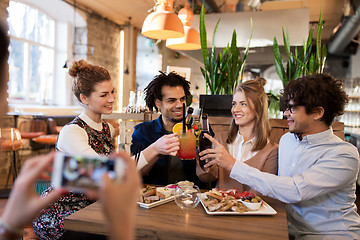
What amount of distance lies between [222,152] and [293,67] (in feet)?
5.45

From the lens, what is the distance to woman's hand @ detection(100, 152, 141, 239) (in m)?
0.52

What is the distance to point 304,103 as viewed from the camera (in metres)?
1.60

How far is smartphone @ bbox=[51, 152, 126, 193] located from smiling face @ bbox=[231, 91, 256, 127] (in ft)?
5.22

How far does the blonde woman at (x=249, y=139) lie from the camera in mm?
1917

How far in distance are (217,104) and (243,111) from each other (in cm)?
76

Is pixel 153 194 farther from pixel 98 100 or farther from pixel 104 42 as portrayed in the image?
pixel 104 42

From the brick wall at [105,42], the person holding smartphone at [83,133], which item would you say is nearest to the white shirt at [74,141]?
the person holding smartphone at [83,133]

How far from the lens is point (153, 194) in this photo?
156cm

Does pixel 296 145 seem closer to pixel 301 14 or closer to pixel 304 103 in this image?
pixel 304 103

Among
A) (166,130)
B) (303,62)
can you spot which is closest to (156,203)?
(166,130)

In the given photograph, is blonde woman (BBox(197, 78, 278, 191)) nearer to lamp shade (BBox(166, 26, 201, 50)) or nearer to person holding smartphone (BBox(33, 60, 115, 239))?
person holding smartphone (BBox(33, 60, 115, 239))

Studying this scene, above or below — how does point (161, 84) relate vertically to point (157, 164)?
above

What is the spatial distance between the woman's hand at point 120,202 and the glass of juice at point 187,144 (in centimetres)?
114

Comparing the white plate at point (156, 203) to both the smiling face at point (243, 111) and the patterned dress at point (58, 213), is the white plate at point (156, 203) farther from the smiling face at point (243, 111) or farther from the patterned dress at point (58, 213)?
the smiling face at point (243, 111)
